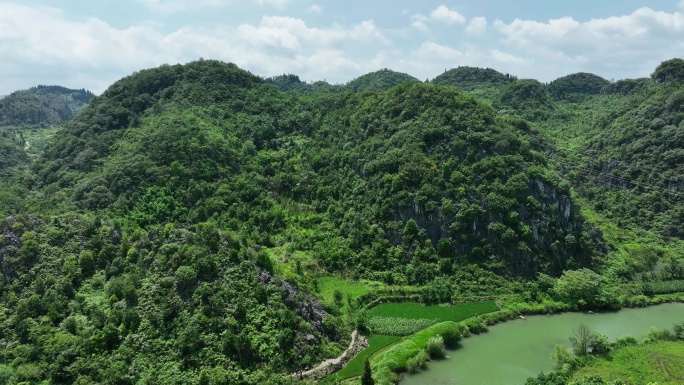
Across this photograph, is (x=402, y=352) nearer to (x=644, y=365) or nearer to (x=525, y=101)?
(x=644, y=365)

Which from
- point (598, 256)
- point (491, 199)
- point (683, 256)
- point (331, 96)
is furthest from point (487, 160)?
point (331, 96)

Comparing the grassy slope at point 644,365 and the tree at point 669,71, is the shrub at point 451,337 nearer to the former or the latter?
the grassy slope at point 644,365

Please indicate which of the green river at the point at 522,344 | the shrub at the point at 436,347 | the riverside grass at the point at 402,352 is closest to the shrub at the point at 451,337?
the riverside grass at the point at 402,352

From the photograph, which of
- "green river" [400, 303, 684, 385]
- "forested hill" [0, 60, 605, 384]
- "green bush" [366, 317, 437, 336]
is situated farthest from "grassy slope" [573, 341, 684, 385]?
"forested hill" [0, 60, 605, 384]

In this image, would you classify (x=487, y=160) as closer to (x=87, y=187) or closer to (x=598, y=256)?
(x=598, y=256)

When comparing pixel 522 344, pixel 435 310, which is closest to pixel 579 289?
pixel 522 344
